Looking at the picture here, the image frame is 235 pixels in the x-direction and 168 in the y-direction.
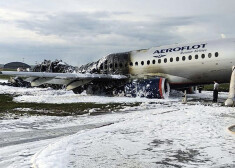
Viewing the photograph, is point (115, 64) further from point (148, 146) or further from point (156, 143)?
point (148, 146)

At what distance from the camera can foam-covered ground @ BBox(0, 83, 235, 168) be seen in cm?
647

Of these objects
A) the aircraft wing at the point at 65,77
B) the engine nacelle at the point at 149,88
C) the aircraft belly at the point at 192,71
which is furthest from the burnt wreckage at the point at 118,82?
the aircraft belly at the point at 192,71

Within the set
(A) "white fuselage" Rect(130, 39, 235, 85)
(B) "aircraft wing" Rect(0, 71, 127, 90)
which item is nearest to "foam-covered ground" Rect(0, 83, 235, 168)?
(A) "white fuselage" Rect(130, 39, 235, 85)

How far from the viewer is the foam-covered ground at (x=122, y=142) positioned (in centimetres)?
647

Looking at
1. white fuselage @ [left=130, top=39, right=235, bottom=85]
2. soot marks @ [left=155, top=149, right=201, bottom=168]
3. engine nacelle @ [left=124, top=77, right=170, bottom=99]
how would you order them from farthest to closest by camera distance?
1. engine nacelle @ [left=124, top=77, right=170, bottom=99]
2. white fuselage @ [left=130, top=39, right=235, bottom=85]
3. soot marks @ [left=155, top=149, right=201, bottom=168]

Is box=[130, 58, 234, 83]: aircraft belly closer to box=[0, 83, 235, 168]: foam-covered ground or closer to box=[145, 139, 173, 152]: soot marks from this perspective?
box=[0, 83, 235, 168]: foam-covered ground

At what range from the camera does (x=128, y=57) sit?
25297 millimetres

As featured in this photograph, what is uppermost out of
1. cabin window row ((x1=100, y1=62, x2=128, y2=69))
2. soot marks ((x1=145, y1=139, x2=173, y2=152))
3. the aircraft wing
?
cabin window row ((x1=100, y1=62, x2=128, y2=69))

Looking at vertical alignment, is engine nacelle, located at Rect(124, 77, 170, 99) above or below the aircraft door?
below

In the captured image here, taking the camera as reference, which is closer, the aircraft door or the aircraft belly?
the aircraft belly

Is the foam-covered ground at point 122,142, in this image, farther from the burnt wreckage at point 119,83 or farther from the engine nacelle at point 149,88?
the burnt wreckage at point 119,83

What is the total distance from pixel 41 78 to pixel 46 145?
14.9 m

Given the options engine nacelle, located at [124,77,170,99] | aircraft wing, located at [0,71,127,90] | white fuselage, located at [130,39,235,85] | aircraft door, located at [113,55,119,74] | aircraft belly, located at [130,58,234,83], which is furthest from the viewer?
aircraft door, located at [113,55,119,74]

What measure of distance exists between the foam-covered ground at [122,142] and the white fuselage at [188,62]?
889 centimetres
